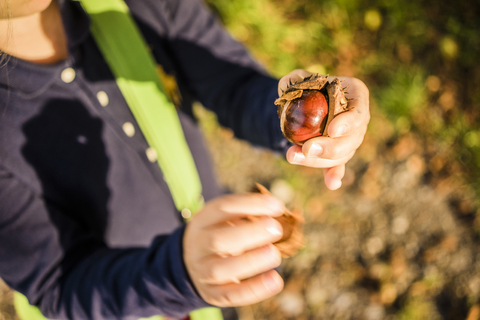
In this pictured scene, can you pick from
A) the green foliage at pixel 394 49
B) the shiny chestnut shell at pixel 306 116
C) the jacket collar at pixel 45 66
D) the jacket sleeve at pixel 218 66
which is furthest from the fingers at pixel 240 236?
the green foliage at pixel 394 49

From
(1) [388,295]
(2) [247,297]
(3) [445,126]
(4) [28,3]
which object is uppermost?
(4) [28,3]

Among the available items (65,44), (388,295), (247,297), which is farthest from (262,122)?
(388,295)

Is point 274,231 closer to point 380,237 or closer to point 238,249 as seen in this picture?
point 238,249

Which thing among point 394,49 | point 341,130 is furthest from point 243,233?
point 394,49

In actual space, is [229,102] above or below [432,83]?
above

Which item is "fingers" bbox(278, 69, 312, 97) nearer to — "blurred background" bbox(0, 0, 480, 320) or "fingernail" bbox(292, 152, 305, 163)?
"fingernail" bbox(292, 152, 305, 163)

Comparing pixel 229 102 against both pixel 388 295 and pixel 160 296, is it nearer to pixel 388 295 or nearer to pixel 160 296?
pixel 160 296
